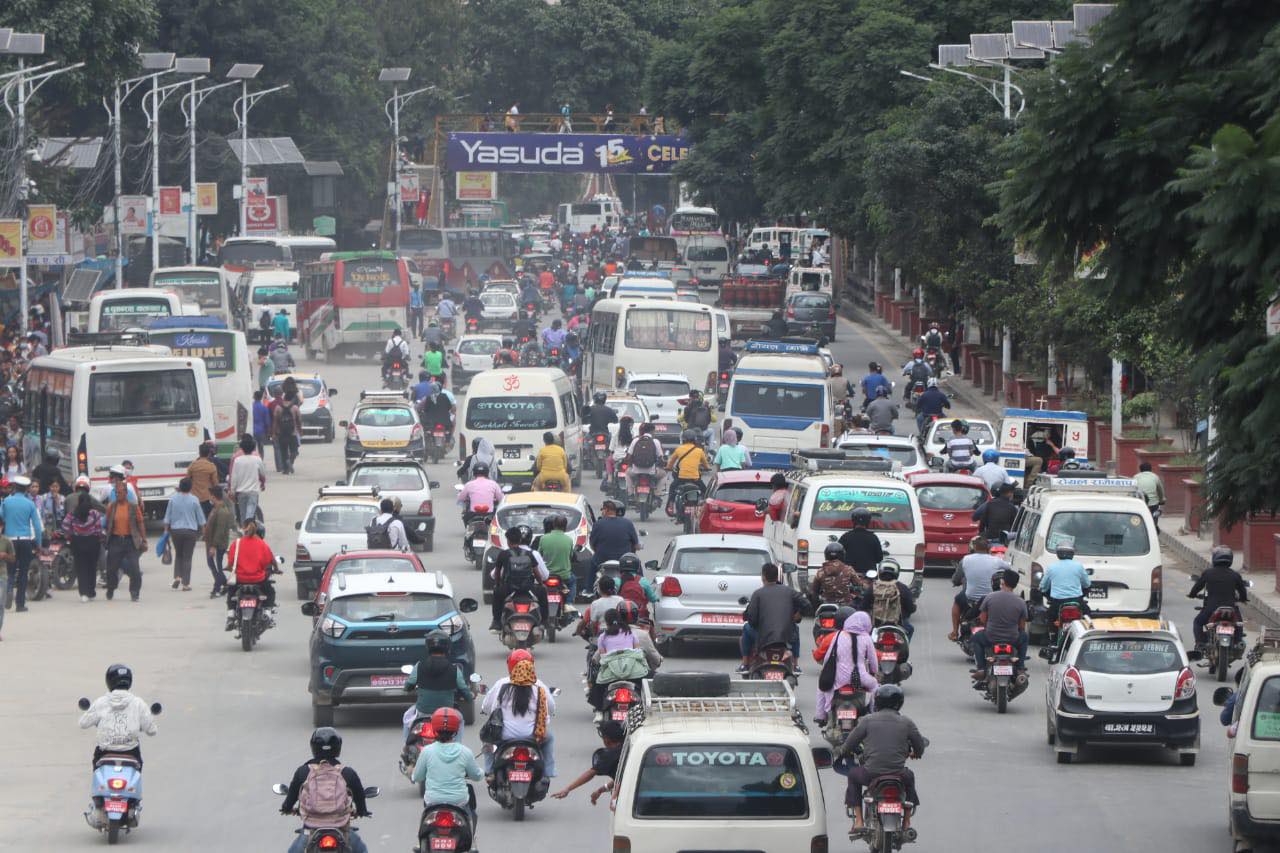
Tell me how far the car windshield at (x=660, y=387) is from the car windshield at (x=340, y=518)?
553 inches

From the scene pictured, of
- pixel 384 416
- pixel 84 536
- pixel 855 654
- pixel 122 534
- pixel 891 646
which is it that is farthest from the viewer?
pixel 384 416

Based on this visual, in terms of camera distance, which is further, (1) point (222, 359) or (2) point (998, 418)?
(2) point (998, 418)

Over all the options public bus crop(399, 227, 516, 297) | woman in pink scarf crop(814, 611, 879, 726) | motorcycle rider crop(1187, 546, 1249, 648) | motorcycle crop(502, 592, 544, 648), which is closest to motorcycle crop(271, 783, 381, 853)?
woman in pink scarf crop(814, 611, 879, 726)

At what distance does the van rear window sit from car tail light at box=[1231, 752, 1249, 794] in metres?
4.09

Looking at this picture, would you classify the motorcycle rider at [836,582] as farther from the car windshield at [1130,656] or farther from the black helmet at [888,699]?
the black helmet at [888,699]

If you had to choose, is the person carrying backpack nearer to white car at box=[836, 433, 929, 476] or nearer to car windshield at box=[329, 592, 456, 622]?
car windshield at box=[329, 592, 456, 622]

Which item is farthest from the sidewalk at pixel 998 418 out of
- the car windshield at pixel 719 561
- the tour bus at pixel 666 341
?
the tour bus at pixel 666 341

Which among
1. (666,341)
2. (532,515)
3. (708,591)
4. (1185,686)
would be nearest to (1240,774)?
(1185,686)

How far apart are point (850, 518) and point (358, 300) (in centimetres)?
3952

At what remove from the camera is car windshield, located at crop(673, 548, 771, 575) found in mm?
22797

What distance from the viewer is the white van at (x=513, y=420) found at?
1411 inches

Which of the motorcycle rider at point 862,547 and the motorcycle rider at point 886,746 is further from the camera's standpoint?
the motorcycle rider at point 862,547

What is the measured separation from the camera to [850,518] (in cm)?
2508

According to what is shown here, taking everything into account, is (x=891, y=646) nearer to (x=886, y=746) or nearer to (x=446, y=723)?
(x=886, y=746)
